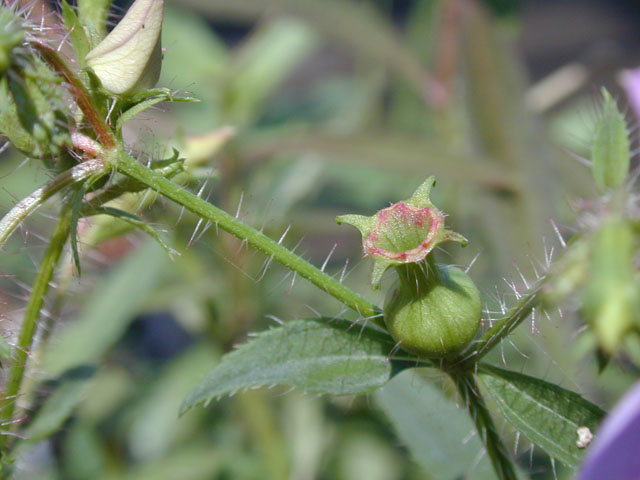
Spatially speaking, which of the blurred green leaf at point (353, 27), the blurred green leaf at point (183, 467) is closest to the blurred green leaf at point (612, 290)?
the blurred green leaf at point (183, 467)

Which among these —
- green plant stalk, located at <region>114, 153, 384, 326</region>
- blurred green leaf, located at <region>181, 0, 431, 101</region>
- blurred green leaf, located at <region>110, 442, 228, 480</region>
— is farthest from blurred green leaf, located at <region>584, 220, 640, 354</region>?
blurred green leaf, located at <region>181, 0, 431, 101</region>

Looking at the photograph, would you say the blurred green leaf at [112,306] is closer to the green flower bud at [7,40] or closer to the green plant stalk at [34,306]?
the green plant stalk at [34,306]

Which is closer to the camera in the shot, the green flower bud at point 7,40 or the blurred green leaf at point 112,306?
the green flower bud at point 7,40

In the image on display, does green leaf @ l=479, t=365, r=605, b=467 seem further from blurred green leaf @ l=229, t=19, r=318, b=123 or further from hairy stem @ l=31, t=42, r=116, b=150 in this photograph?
blurred green leaf @ l=229, t=19, r=318, b=123

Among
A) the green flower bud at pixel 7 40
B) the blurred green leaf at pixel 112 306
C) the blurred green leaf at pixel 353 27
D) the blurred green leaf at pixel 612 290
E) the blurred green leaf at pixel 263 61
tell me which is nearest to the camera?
the blurred green leaf at pixel 612 290

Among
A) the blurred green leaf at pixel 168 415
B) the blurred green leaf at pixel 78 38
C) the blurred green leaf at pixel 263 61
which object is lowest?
the blurred green leaf at pixel 168 415

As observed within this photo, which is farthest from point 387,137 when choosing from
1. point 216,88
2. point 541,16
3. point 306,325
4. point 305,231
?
point 541,16

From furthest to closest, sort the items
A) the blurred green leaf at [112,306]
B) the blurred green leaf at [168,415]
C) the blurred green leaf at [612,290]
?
the blurred green leaf at [168,415]
the blurred green leaf at [112,306]
the blurred green leaf at [612,290]
